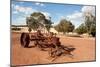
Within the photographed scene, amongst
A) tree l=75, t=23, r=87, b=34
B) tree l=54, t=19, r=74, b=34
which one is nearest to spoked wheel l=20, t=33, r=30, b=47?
tree l=54, t=19, r=74, b=34

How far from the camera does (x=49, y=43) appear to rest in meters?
2.65

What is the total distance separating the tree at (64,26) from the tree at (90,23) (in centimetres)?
25

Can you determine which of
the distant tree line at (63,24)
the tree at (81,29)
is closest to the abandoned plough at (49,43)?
the distant tree line at (63,24)

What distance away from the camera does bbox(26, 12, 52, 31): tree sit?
2.56m

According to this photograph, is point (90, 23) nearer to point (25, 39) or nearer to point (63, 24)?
point (63, 24)

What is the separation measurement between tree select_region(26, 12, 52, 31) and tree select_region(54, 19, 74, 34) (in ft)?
0.47

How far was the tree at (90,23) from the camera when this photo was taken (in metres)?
2.87

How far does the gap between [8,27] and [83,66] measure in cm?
116

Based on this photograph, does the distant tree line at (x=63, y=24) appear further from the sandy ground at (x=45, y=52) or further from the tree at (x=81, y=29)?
the sandy ground at (x=45, y=52)

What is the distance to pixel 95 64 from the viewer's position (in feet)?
9.60

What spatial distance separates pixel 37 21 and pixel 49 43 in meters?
0.32

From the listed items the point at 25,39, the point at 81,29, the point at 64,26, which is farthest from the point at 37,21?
the point at 81,29

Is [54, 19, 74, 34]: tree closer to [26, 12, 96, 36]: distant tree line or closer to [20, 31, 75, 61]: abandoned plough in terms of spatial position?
[26, 12, 96, 36]: distant tree line
